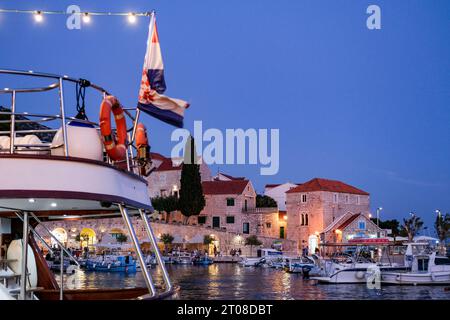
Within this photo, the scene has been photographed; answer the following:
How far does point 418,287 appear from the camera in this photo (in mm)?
27438

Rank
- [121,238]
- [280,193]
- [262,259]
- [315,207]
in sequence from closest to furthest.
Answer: [262,259] → [121,238] → [315,207] → [280,193]

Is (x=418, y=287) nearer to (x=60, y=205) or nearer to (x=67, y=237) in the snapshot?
(x=60, y=205)

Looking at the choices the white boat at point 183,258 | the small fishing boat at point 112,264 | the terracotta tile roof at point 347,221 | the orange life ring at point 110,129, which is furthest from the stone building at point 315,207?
the orange life ring at point 110,129

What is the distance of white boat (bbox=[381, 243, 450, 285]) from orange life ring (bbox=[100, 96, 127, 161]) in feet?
78.6

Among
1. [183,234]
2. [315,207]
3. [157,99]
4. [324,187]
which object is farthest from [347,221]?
[157,99]

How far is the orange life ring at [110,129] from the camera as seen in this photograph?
18.5ft

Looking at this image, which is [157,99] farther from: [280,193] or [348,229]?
[280,193]

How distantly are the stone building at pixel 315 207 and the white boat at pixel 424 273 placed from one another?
1113 inches

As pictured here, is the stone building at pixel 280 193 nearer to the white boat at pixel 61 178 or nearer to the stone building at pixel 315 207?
the stone building at pixel 315 207

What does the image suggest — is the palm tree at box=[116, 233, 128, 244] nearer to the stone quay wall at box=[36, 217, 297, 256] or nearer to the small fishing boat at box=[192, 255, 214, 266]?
the stone quay wall at box=[36, 217, 297, 256]

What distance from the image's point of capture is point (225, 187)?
63.9 metres

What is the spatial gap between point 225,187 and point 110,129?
58.3 meters

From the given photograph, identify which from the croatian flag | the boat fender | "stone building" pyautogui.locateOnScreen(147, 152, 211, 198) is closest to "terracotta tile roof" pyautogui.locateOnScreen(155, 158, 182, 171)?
"stone building" pyautogui.locateOnScreen(147, 152, 211, 198)
